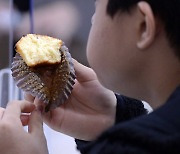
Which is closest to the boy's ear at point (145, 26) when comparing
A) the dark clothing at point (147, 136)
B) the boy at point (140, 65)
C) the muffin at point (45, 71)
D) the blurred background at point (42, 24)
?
the boy at point (140, 65)

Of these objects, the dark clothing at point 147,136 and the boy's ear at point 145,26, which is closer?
the dark clothing at point 147,136

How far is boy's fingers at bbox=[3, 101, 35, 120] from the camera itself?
2.30 feet

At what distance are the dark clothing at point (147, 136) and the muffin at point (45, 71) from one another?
296 millimetres

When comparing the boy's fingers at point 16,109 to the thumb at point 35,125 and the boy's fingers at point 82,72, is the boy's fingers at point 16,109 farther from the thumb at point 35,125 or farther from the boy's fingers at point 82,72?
the boy's fingers at point 82,72

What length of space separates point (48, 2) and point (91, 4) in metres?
0.16

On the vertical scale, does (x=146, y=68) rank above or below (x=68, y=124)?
above

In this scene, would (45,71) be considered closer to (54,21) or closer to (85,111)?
(85,111)

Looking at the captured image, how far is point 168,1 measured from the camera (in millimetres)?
540

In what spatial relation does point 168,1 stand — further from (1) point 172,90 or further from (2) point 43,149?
(2) point 43,149

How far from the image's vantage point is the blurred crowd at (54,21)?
132 centimetres

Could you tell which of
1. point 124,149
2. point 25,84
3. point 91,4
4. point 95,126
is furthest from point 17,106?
point 91,4

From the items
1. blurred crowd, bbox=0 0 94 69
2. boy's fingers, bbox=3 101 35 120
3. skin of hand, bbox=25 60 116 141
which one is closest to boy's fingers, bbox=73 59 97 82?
skin of hand, bbox=25 60 116 141

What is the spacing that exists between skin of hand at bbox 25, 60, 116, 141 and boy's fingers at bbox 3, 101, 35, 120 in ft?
0.32

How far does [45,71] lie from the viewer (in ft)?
2.55
